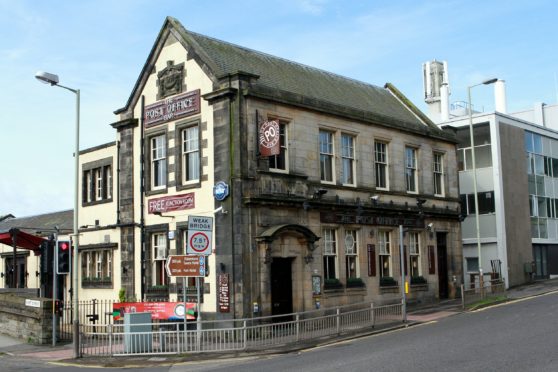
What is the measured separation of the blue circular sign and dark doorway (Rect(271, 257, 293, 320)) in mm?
2892

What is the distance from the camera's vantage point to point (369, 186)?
27.8m

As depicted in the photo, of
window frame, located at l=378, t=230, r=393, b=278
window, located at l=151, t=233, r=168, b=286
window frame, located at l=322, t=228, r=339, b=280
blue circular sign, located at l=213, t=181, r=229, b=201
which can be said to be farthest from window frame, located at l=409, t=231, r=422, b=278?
window, located at l=151, t=233, r=168, b=286

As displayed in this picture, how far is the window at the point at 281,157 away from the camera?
24.0 m

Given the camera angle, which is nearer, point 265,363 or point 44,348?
point 265,363

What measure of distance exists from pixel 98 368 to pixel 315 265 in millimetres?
9878

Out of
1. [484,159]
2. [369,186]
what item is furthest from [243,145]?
[484,159]

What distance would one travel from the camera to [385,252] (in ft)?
92.9

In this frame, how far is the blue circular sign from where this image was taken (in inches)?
885

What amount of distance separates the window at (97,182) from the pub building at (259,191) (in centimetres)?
9

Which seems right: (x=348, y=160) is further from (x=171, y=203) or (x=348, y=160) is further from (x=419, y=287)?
(x=171, y=203)

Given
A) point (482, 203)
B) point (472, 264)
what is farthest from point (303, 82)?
point (472, 264)

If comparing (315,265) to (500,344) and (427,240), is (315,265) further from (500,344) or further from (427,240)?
(500,344)

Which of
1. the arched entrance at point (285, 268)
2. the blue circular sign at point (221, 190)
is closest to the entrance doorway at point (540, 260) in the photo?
the arched entrance at point (285, 268)

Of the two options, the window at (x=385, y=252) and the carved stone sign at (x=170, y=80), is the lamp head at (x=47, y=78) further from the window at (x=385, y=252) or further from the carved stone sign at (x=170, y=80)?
the window at (x=385, y=252)
